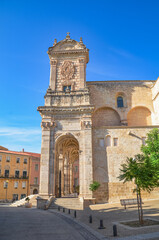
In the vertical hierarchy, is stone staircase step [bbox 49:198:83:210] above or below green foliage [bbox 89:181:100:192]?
below

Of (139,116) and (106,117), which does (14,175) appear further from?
(139,116)

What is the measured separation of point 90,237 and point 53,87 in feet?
72.8

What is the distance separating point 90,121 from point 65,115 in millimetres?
3429

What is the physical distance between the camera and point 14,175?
154 feet

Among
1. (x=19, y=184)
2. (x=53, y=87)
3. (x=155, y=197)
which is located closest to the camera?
(x=155, y=197)

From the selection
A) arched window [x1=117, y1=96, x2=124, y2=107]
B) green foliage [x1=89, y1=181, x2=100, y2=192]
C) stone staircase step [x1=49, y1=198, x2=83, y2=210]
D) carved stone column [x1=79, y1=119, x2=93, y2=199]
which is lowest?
stone staircase step [x1=49, y1=198, x2=83, y2=210]

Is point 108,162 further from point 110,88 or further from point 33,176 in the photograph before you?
point 33,176

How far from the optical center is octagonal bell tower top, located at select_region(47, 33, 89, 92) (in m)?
28.8

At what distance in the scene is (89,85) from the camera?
31109 millimetres

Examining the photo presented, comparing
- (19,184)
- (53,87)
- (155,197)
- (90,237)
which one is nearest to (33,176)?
(19,184)

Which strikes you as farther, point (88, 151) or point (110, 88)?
point (110, 88)

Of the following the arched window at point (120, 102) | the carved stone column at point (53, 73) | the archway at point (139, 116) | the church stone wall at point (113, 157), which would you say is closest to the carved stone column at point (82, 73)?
the carved stone column at point (53, 73)

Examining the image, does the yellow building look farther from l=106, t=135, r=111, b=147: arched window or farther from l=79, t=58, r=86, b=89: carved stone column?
l=106, t=135, r=111, b=147: arched window

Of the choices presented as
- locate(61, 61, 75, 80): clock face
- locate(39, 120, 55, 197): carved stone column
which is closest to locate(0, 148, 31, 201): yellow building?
locate(39, 120, 55, 197): carved stone column
